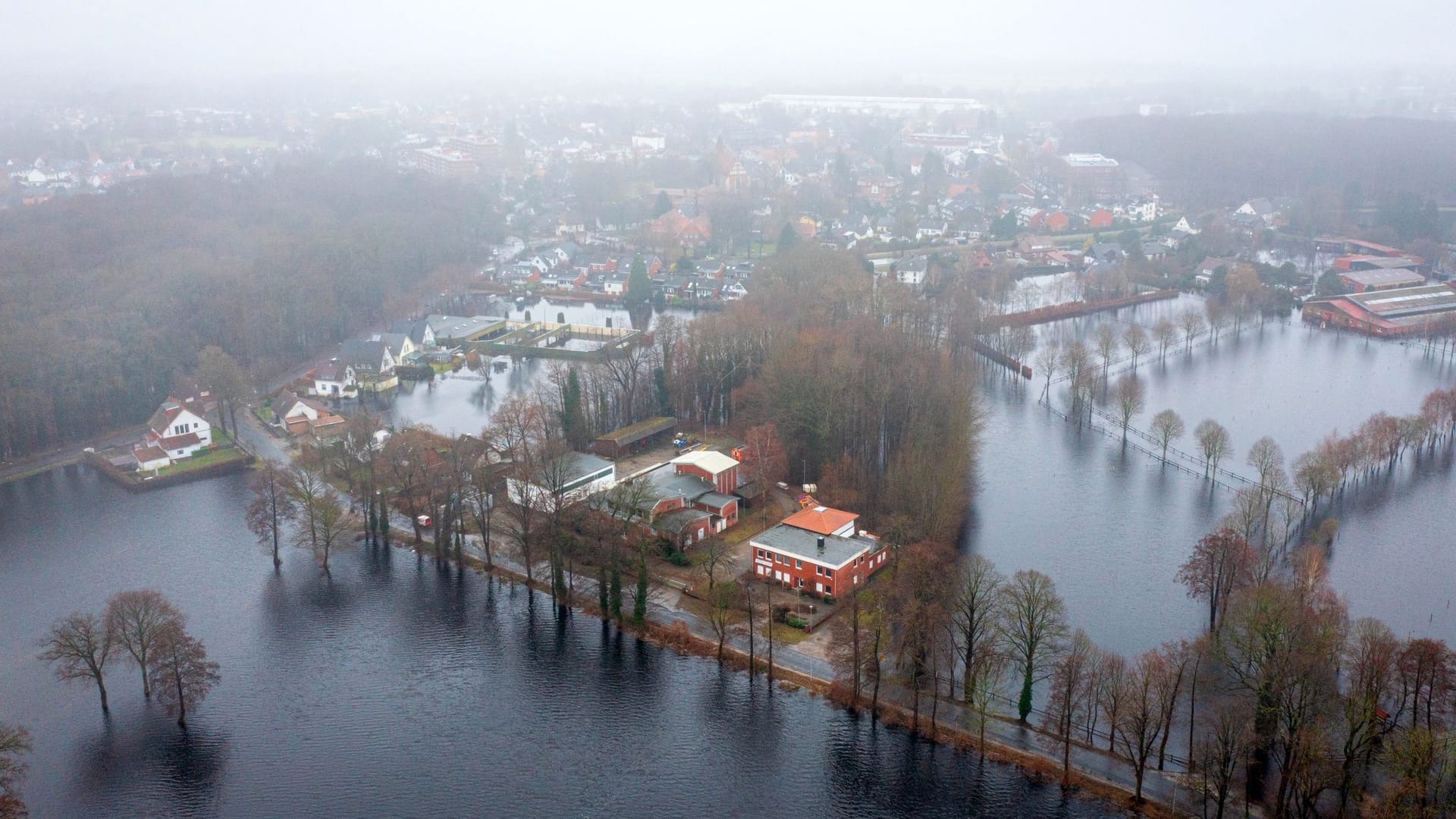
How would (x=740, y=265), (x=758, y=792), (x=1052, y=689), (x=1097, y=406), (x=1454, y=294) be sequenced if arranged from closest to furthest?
(x=758, y=792)
(x=1052, y=689)
(x=1097, y=406)
(x=1454, y=294)
(x=740, y=265)

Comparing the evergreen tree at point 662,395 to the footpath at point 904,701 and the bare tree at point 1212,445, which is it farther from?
the bare tree at point 1212,445

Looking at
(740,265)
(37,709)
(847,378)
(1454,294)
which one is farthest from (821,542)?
(1454,294)

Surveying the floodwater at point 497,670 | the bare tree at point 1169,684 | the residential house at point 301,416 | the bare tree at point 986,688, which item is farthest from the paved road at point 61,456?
the bare tree at point 1169,684


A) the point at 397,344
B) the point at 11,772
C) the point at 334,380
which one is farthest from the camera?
the point at 397,344

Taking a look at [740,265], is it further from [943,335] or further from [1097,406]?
[1097,406]

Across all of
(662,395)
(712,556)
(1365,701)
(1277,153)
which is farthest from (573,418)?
(1277,153)

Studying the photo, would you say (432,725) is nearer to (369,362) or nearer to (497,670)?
(497,670)
